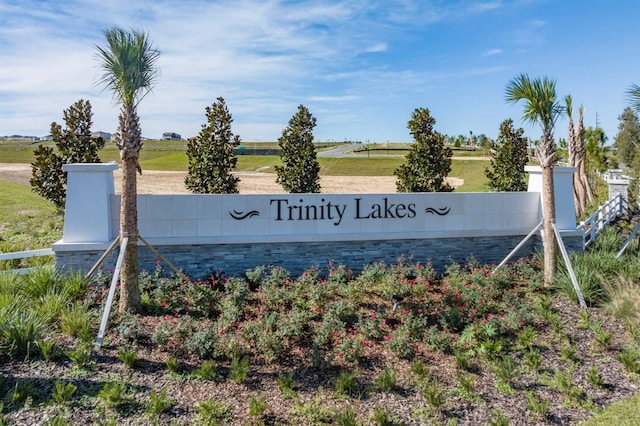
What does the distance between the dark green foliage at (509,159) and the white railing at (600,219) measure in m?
4.13

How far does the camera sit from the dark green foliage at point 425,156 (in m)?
15.9

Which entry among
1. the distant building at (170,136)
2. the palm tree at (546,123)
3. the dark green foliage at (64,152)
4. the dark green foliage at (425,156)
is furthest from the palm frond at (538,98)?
the distant building at (170,136)

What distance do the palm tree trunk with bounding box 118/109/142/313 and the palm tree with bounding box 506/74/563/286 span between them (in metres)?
7.76

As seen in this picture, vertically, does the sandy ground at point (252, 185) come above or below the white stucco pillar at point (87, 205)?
above

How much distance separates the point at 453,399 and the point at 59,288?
6.87 meters

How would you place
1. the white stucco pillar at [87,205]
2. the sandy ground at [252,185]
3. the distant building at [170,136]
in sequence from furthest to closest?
the distant building at [170,136], the sandy ground at [252,185], the white stucco pillar at [87,205]

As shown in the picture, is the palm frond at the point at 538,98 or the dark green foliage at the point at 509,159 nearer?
the palm frond at the point at 538,98

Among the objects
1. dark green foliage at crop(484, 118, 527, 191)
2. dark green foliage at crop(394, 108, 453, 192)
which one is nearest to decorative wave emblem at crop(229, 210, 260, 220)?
dark green foliage at crop(394, 108, 453, 192)

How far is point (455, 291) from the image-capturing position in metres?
8.98

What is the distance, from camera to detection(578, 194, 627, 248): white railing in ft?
40.8

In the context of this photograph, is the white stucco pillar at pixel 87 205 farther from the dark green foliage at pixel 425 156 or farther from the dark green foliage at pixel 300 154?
the dark green foliage at pixel 425 156

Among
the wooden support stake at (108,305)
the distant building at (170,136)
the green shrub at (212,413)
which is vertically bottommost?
the green shrub at (212,413)

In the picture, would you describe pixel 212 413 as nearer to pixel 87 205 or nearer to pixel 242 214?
pixel 242 214

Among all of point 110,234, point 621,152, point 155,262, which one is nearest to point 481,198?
point 155,262
